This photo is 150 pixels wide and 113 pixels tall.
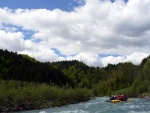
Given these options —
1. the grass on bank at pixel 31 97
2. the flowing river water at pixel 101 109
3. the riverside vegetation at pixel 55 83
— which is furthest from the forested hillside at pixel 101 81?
the flowing river water at pixel 101 109

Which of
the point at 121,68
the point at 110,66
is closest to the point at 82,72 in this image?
the point at 110,66

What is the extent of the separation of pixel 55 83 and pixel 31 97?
2598 inches

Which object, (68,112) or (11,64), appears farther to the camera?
(11,64)

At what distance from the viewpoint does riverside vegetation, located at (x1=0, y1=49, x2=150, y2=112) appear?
36.4m

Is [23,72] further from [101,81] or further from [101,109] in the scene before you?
[101,109]

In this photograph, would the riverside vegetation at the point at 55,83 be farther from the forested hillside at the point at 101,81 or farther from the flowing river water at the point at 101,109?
the flowing river water at the point at 101,109

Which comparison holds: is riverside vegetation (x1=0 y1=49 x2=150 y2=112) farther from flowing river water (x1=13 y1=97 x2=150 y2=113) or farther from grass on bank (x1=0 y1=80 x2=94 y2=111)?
flowing river water (x1=13 y1=97 x2=150 y2=113)

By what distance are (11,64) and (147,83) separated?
188 ft

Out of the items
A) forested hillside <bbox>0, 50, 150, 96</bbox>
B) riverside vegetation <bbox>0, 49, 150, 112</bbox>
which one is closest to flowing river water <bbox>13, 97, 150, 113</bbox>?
riverside vegetation <bbox>0, 49, 150, 112</bbox>

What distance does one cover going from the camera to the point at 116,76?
294 feet

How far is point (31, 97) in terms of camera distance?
37250 millimetres

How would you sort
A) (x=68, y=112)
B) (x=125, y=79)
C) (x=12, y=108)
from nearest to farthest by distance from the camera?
(x=68, y=112), (x=12, y=108), (x=125, y=79)

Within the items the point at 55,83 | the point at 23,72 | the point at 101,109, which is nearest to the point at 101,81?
the point at 55,83

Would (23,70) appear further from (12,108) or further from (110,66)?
(110,66)
